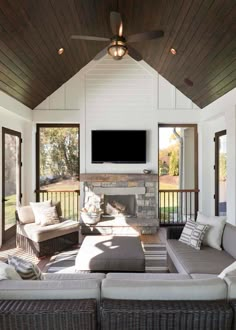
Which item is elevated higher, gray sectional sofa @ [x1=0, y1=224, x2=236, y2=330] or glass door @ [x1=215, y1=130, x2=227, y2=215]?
glass door @ [x1=215, y1=130, x2=227, y2=215]

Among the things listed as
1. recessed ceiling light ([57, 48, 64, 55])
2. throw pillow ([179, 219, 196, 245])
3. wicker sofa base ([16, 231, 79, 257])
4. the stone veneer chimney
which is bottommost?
wicker sofa base ([16, 231, 79, 257])

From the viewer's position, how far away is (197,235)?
143 inches

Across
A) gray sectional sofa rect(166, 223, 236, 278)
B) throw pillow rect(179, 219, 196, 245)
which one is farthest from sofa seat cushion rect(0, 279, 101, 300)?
throw pillow rect(179, 219, 196, 245)

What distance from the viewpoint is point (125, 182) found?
6523 millimetres

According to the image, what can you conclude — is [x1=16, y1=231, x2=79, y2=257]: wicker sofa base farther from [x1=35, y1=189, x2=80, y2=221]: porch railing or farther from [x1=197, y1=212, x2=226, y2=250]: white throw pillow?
[x1=197, y1=212, x2=226, y2=250]: white throw pillow

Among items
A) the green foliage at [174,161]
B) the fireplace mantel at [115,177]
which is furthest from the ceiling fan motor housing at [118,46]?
the green foliage at [174,161]

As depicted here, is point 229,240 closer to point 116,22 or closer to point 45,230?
point 45,230

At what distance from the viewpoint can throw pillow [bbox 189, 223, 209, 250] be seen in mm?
3607

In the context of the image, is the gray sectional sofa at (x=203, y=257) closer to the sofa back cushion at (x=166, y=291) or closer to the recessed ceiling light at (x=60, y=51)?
the sofa back cushion at (x=166, y=291)

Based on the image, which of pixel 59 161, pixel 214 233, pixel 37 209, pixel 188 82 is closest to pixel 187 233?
pixel 214 233

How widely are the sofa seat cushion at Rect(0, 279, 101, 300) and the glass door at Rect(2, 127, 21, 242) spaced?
3958 millimetres

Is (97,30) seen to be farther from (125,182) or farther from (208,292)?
(208,292)

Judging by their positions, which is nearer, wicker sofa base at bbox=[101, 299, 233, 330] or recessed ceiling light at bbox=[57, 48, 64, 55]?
wicker sofa base at bbox=[101, 299, 233, 330]

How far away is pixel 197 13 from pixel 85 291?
3.54m
